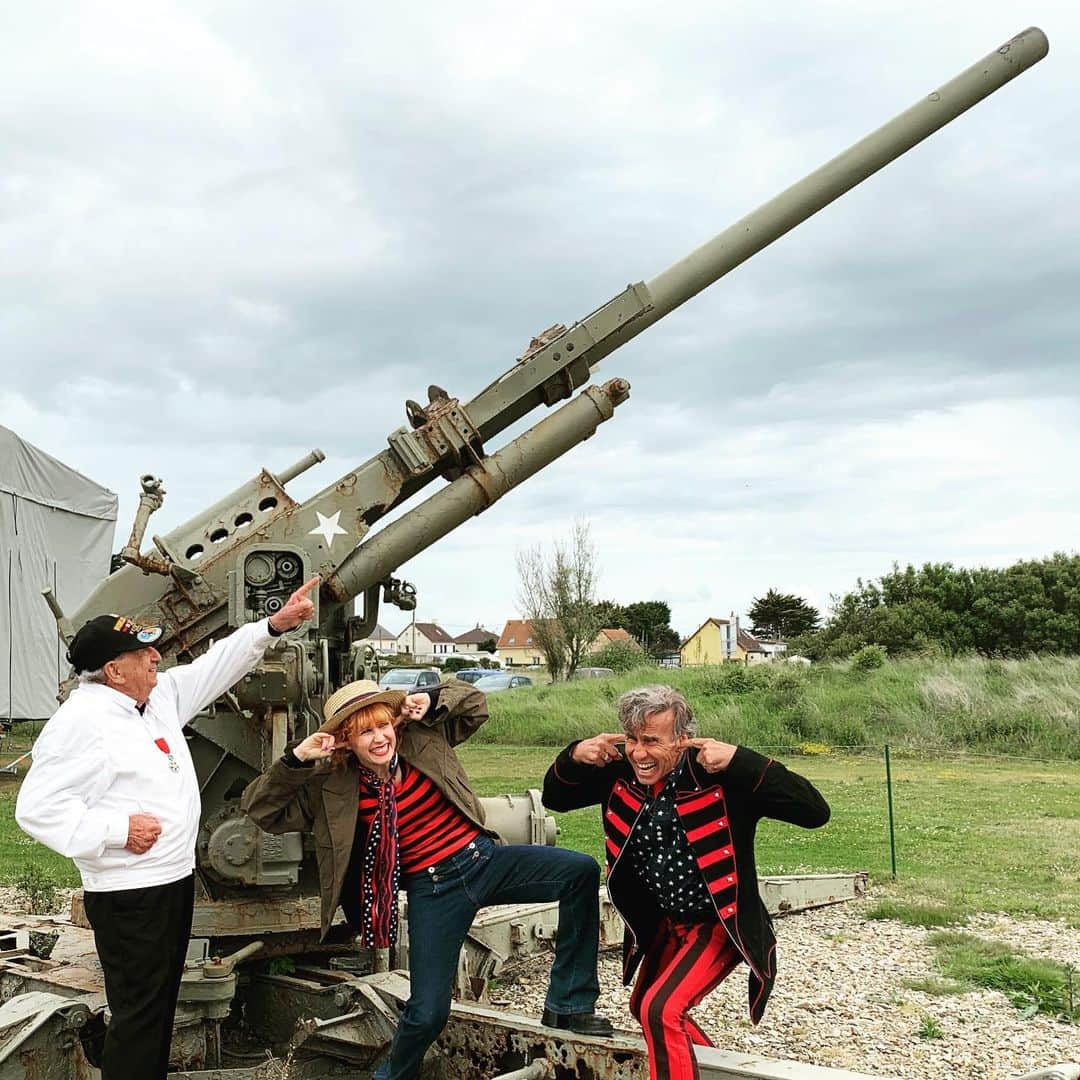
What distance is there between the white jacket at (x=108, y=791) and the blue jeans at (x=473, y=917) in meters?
0.71

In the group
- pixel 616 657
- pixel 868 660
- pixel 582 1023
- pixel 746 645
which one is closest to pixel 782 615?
pixel 746 645

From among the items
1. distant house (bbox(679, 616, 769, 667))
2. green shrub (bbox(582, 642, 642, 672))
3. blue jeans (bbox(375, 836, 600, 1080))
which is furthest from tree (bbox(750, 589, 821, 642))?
blue jeans (bbox(375, 836, 600, 1080))

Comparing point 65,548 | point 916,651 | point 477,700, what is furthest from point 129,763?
point 916,651

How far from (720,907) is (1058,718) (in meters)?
15.4

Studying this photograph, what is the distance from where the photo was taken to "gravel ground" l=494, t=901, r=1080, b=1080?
5.11 meters

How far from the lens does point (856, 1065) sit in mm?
5066

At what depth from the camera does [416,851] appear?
3.81 meters

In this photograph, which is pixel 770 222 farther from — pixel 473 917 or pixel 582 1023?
pixel 582 1023

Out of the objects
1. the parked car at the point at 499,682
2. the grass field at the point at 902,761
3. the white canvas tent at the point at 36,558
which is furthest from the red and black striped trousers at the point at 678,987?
the parked car at the point at 499,682

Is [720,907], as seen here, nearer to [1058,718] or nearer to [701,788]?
[701,788]

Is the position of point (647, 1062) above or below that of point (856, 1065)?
above

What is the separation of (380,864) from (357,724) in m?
0.44

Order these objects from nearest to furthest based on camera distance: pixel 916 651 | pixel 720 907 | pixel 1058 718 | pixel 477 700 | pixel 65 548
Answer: pixel 720 907 < pixel 477 700 < pixel 65 548 < pixel 1058 718 < pixel 916 651

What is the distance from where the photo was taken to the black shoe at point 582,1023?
150 inches
